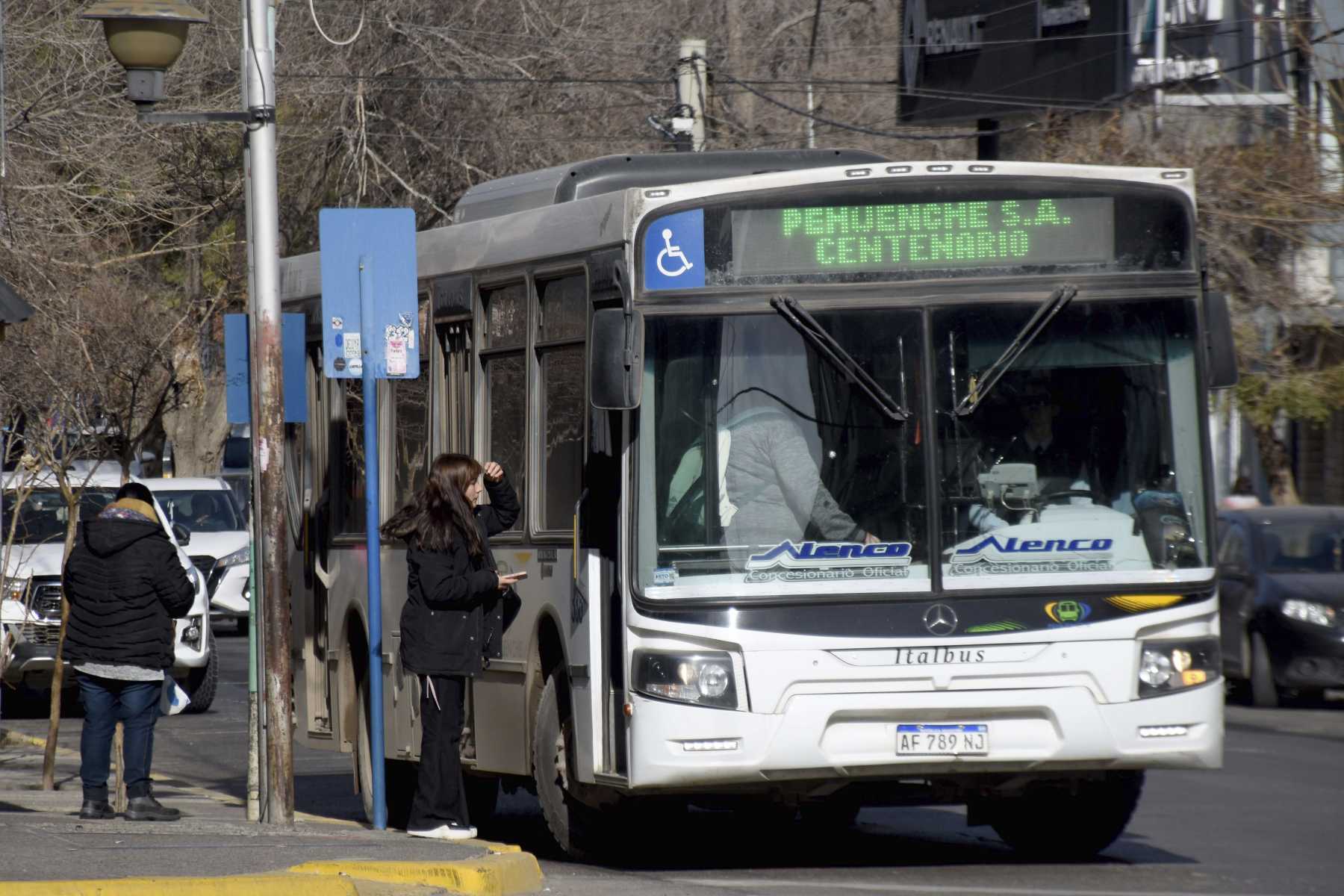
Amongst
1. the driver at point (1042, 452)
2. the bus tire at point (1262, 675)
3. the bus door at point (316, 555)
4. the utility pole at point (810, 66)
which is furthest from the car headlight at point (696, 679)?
the utility pole at point (810, 66)

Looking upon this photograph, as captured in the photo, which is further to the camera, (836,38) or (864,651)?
(836,38)

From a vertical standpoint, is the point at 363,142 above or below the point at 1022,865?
above

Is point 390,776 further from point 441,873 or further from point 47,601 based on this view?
point 47,601

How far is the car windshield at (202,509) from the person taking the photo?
2678 cm

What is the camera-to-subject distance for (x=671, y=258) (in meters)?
8.70

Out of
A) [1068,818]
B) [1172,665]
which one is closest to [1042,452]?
[1172,665]

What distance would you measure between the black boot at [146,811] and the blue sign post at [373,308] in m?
1.12

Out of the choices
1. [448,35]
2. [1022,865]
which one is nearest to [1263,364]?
[448,35]

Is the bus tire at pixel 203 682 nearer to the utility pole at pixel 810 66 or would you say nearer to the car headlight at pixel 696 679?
the car headlight at pixel 696 679

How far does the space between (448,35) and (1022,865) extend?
20.1 meters

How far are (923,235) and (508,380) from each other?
210 centimetres

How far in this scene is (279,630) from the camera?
34.0 feet

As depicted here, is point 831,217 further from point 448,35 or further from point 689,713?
point 448,35

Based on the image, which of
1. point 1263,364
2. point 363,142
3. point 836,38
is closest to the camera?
point 1263,364
